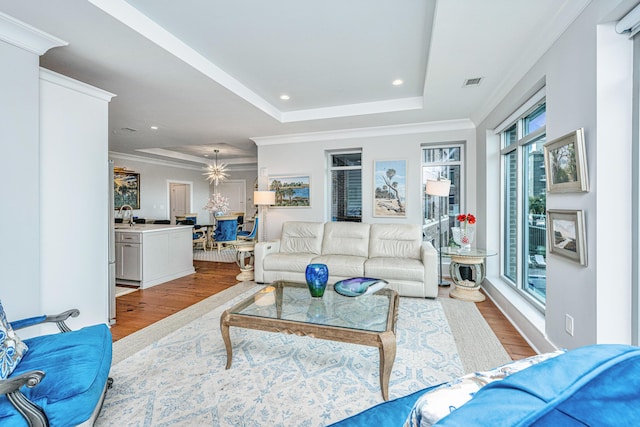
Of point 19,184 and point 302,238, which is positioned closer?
point 19,184

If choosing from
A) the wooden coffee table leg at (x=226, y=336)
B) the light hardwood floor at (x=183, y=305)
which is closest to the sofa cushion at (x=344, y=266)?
the light hardwood floor at (x=183, y=305)

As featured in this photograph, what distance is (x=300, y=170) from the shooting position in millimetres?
5438

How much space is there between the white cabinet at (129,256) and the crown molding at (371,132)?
276 centimetres

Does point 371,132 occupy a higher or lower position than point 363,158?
higher

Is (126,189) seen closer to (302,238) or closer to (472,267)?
(302,238)

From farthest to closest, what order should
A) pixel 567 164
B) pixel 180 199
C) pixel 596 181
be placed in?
pixel 180 199 < pixel 567 164 < pixel 596 181

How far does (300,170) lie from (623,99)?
14.3ft

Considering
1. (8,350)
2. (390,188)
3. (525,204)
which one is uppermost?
(390,188)

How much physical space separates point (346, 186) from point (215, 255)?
381 centimetres

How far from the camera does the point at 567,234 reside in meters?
1.95

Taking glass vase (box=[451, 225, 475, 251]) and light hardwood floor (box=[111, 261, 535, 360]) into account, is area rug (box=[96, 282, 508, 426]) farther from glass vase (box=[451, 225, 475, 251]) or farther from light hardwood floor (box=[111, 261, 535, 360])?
glass vase (box=[451, 225, 475, 251])

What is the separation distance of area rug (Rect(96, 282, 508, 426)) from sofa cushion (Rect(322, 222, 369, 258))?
1.64 m

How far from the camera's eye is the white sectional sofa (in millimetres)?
3666

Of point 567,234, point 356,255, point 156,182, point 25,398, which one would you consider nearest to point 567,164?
point 567,234
